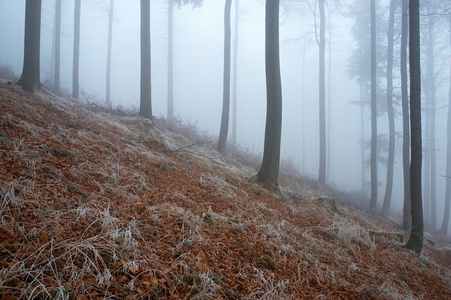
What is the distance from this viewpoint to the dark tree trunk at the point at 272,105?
6.62m

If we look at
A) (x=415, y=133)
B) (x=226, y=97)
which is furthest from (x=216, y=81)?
(x=415, y=133)

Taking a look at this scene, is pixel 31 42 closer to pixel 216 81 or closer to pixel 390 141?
pixel 390 141

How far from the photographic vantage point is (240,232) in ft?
10.4

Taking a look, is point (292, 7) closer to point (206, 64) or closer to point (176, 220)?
point (176, 220)

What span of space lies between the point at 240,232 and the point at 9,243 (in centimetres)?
238

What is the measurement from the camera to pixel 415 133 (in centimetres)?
546

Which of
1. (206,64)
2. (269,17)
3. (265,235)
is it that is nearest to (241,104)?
(206,64)

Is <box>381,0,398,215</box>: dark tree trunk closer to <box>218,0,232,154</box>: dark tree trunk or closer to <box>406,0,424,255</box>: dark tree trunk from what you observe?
<box>406,0,424,255</box>: dark tree trunk

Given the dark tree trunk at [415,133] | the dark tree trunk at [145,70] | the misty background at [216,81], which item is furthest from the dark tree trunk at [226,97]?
the misty background at [216,81]

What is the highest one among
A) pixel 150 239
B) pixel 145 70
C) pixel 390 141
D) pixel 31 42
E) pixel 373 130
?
pixel 31 42

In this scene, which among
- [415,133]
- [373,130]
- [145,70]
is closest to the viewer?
[415,133]

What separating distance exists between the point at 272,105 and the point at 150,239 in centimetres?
532

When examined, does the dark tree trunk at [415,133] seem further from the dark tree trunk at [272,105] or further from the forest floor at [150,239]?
the dark tree trunk at [272,105]

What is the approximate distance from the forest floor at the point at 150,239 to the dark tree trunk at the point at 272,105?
1.46 m
